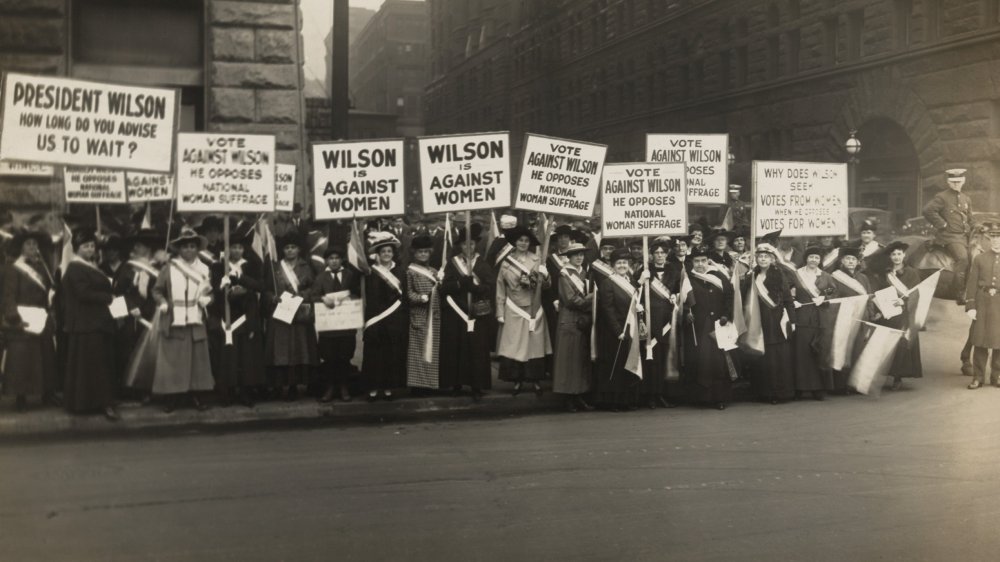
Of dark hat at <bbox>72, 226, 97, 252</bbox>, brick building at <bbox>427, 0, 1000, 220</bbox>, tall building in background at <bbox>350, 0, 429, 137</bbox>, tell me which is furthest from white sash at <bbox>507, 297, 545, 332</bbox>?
tall building in background at <bbox>350, 0, 429, 137</bbox>

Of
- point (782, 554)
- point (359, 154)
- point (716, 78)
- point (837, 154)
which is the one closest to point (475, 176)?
point (359, 154)

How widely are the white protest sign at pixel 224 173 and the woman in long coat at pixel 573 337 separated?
342cm

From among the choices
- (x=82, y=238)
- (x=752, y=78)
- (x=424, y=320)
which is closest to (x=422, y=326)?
(x=424, y=320)

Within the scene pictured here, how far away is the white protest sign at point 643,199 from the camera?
11.5m

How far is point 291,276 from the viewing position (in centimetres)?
1073

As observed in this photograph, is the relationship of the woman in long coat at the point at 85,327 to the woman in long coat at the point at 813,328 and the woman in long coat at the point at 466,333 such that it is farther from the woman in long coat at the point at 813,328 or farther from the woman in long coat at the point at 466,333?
the woman in long coat at the point at 813,328

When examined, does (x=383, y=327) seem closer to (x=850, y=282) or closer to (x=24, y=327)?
(x=24, y=327)

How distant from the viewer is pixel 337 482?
7438mm

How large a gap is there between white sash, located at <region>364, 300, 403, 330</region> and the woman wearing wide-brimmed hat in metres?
1.77

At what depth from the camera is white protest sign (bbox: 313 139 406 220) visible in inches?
434

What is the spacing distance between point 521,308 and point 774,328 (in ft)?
9.94

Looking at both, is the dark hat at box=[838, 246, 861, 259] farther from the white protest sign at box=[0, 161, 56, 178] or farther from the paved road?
the white protest sign at box=[0, 161, 56, 178]

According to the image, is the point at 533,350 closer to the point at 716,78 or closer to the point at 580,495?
the point at 580,495

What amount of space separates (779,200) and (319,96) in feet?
29.2
